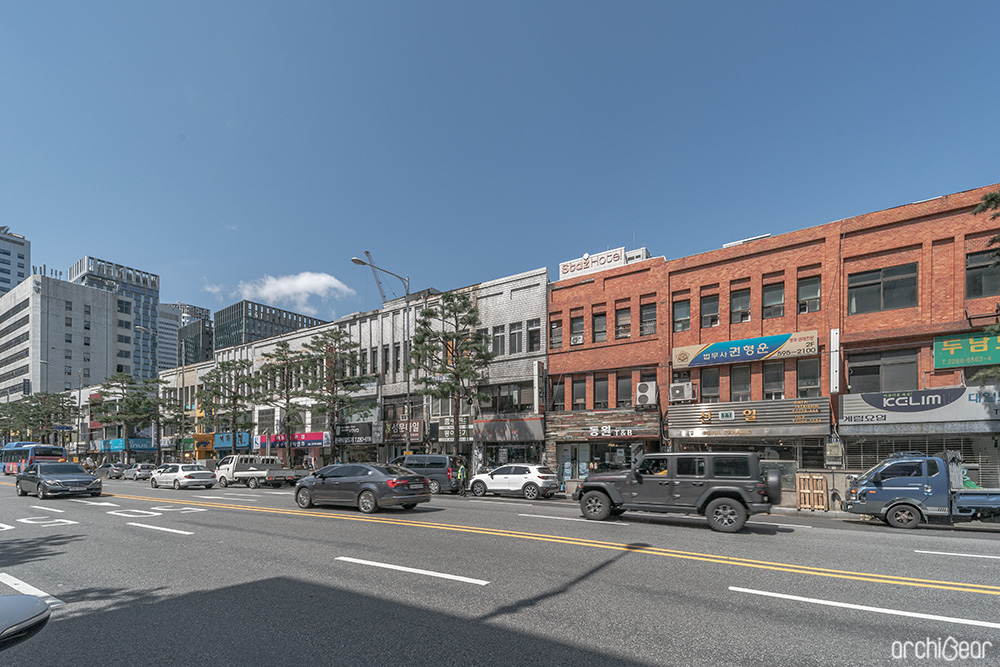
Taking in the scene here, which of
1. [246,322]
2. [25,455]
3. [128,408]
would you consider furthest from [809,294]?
[246,322]

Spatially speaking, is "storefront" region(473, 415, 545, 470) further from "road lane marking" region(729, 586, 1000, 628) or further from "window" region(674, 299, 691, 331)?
"road lane marking" region(729, 586, 1000, 628)

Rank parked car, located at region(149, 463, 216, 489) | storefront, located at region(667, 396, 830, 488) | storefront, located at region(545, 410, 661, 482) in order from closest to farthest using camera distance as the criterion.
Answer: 1. storefront, located at region(667, 396, 830, 488)
2. storefront, located at region(545, 410, 661, 482)
3. parked car, located at region(149, 463, 216, 489)

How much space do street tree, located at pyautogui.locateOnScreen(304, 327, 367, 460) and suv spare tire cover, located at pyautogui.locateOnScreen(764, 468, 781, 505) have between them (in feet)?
96.1

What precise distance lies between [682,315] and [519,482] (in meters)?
12.4

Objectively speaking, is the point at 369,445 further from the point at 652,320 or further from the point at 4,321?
the point at 4,321

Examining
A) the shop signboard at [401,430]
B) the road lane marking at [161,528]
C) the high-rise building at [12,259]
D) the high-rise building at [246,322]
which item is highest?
the high-rise building at [12,259]

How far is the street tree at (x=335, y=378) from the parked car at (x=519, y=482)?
15290mm

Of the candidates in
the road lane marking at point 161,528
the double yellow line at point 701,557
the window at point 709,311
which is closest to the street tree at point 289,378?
the road lane marking at point 161,528

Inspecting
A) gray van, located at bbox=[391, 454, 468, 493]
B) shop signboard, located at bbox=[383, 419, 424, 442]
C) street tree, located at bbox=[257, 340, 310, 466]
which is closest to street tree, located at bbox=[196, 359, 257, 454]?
street tree, located at bbox=[257, 340, 310, 466]

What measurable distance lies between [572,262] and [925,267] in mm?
17626

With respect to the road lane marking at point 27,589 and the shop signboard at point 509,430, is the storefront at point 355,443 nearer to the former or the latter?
the shop signboard at point 509,430

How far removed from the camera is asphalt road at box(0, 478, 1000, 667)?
18.7 ft

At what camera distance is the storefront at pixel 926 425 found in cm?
2128

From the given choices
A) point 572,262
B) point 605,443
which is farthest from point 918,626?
point 572,262
